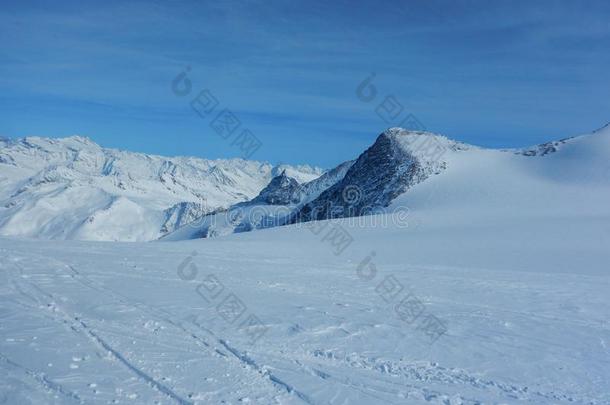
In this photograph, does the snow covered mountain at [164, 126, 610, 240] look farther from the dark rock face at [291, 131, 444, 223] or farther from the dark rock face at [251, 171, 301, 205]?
the dark rock face at [251, 171, 301, 205]

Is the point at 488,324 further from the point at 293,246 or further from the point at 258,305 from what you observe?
the point at 293,246

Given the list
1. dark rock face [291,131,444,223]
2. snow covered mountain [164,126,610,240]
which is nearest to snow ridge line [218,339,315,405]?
snow covered mountain [164,126,610,240]

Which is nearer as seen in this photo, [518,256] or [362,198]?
[518,256]

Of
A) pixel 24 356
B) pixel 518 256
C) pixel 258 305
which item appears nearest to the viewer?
pixel 24 356

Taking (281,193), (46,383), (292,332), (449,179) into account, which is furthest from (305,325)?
(281,193)

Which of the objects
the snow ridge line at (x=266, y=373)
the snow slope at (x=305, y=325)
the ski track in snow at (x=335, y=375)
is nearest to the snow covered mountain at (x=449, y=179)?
the snow slope at (x=305, y=325)

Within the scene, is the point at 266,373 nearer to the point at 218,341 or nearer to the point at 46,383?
the point at 218,341

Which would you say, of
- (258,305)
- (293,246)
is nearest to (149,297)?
(258,305)
